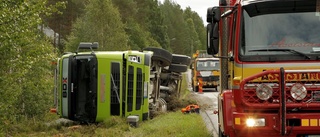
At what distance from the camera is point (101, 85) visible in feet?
36.9

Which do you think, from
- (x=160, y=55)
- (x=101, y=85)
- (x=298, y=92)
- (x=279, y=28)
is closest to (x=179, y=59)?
(x=160, y=55)

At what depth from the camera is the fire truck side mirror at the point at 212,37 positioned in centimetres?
666

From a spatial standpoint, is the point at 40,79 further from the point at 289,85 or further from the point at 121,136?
the point at 289,85

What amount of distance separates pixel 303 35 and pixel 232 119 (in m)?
1.50

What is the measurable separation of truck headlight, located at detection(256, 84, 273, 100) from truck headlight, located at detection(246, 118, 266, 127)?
30cm

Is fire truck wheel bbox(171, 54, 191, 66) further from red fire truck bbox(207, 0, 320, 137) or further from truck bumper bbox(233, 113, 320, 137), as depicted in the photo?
truck bumper bbox(233, 113, 320, 137)

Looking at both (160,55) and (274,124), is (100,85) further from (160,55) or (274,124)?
(274,124)

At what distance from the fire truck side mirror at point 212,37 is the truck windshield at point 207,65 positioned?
69.2 feet

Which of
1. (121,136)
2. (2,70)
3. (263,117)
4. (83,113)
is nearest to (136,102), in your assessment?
(83,113)

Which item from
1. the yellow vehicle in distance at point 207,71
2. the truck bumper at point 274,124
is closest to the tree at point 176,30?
the yellow vehicle in distance at point 207,71

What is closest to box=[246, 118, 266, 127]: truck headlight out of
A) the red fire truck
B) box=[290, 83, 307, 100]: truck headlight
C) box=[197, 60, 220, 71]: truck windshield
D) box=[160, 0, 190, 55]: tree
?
the red fire truck

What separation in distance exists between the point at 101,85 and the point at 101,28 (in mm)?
21921

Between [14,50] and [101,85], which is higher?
[14,50]

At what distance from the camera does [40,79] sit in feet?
44.8
